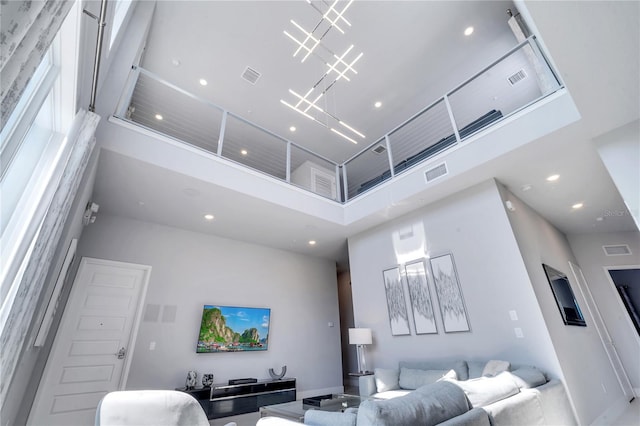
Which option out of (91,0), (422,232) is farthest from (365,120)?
(91,0)

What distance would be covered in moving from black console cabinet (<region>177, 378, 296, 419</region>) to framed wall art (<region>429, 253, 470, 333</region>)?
10.2 ft

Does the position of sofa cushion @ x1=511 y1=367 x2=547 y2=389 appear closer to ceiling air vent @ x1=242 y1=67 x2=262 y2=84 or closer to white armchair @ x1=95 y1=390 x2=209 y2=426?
white armchair @ x1=95 y1=390 x2=209 y2=426

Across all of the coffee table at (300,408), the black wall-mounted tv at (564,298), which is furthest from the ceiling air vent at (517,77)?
the coffee table at (300,408)

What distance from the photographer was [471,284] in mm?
4109

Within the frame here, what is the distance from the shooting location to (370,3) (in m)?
4.06

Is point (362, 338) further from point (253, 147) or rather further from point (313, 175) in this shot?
point (253, 147)

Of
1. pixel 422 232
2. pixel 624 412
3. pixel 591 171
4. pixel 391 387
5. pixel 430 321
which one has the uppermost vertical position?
pixel 591 171

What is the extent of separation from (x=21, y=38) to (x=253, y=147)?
5.87 m

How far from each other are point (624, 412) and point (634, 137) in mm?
3907

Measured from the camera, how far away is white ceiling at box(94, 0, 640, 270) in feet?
12.1

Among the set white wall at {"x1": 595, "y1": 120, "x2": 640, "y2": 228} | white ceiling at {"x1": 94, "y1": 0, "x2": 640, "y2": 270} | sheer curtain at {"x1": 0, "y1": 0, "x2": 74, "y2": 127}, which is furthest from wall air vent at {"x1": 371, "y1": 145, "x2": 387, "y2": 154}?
sheer curtain at {"x1": 0, "y1": 0, "x2": 74, "y2": 127}

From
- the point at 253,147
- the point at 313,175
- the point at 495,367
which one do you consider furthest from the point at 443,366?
the point at 253,147

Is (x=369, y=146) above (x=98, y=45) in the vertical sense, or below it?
above

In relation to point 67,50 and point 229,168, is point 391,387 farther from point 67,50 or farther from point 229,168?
point 67,50
